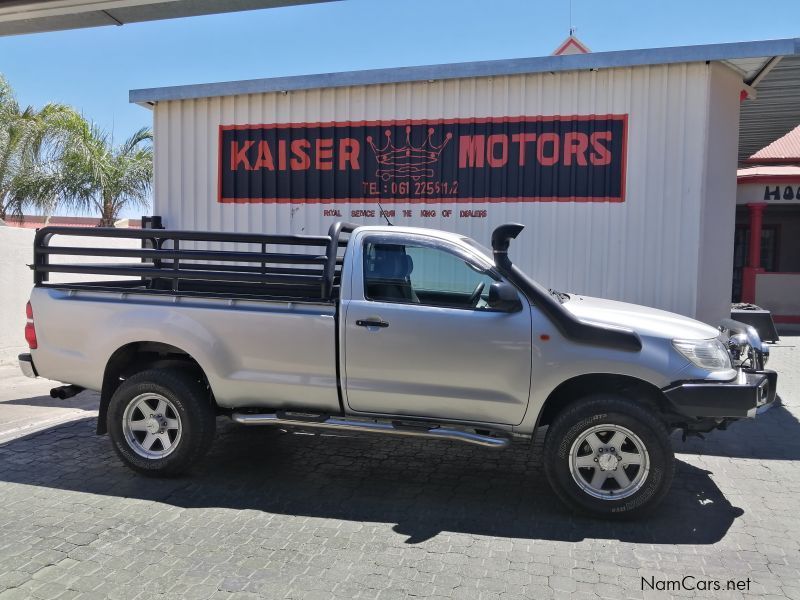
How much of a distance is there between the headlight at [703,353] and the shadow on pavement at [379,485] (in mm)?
1050

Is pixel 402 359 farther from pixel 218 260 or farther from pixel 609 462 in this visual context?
pixel 218 260

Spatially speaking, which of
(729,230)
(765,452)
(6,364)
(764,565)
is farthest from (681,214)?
(6,364)

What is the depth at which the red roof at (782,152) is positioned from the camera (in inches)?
746

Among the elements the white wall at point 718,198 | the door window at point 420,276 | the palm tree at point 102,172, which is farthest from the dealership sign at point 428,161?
the palm tree at point 102,172

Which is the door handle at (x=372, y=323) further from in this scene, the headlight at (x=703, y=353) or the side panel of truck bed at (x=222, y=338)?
the headlight at (x=703, y=353)

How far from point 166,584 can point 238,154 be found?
21.3ft

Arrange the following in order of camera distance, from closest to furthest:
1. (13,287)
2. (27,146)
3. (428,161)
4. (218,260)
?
(218,260), (428,161), (13,287), (27,146)

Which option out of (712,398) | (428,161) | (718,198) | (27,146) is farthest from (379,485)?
(27,146)

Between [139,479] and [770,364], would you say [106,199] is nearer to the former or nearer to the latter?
[139,479]

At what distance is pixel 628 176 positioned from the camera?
314 inches

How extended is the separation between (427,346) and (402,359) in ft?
0.67

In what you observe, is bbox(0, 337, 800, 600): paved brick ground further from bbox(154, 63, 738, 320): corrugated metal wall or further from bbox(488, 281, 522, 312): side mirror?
bbox(154, 63, 738, 320): corrugated metal wall

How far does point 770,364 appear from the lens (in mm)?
11172

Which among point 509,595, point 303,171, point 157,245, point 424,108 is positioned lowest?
point 509,595
